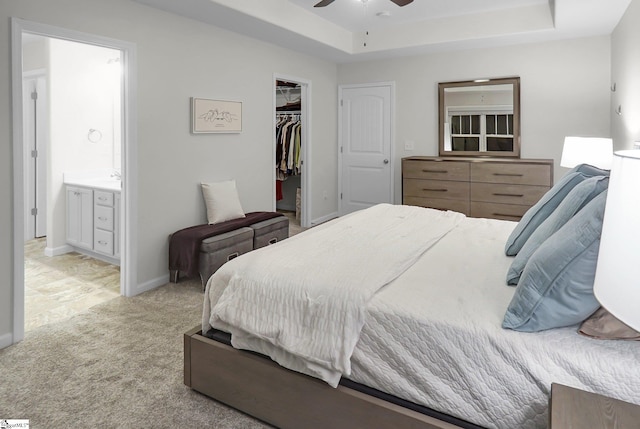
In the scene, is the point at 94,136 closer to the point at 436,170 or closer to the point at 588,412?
the point at 436,170

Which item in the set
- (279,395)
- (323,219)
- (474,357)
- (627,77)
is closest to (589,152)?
(627,77)

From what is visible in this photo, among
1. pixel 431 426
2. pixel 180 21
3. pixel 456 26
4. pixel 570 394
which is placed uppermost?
pixel 456 26

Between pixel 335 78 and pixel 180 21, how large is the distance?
2.99 metres

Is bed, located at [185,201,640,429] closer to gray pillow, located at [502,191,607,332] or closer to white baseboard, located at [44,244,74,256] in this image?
gray pillow, located at [502,191,607,332]

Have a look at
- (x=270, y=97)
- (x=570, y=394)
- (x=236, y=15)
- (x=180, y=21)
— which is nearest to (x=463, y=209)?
(x=270, y=97)

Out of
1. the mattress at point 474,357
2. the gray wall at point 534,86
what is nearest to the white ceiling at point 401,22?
the gray wall at point 534,86

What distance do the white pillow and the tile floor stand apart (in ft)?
3.43

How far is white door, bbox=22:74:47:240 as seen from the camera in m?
5.19

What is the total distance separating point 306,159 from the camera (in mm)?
5977

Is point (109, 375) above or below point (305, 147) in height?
below

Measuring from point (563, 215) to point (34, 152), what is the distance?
18.7 ft

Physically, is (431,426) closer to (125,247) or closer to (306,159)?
(125,247)

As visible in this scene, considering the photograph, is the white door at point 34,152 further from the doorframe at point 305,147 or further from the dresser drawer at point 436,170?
the dresser drawer at point 436,170

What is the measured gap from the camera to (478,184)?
16.3 feet
